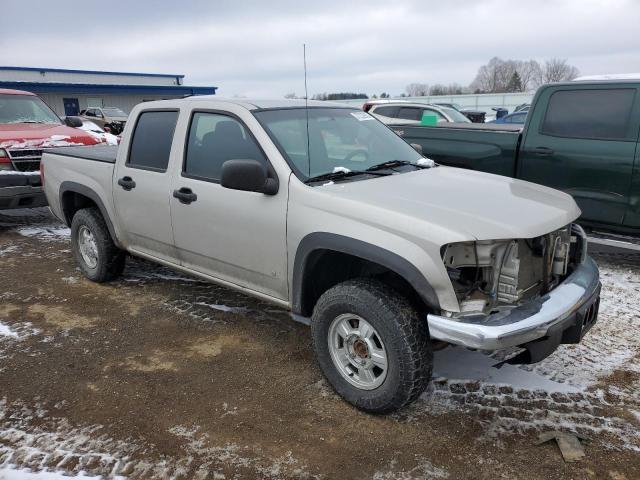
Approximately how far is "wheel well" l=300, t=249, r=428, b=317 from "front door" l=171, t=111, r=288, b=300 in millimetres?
197

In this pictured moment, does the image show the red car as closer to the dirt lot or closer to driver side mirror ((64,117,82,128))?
driver side mirror ((64,117,82,128))

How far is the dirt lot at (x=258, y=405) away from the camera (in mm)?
2797

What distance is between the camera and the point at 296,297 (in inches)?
135

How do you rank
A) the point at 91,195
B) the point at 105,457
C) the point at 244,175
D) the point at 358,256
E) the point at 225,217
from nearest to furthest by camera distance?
the point at 105,457
the point at 358,256
the point at 244,175
the point at 225,217
the point at 91,195

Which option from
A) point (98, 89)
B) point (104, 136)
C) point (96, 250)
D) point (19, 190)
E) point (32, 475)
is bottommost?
point (32, 475)

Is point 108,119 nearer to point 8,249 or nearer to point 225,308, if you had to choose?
point 8,249

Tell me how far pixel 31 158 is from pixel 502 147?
6.36m

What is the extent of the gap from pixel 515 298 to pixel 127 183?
3.35m

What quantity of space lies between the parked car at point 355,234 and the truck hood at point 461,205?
0.01 meters

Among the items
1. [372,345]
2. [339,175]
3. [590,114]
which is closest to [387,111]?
[590,114]

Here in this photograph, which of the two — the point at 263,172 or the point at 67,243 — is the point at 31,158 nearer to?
the point at 67,243

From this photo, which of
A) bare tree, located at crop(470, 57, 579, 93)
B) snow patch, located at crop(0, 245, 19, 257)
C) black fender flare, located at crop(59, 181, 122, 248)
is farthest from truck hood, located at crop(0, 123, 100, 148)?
bare tree, located at crop(470, 57, 579, 93)

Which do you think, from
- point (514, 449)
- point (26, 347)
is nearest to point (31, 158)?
point (26, 347)

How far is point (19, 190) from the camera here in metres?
7.25
